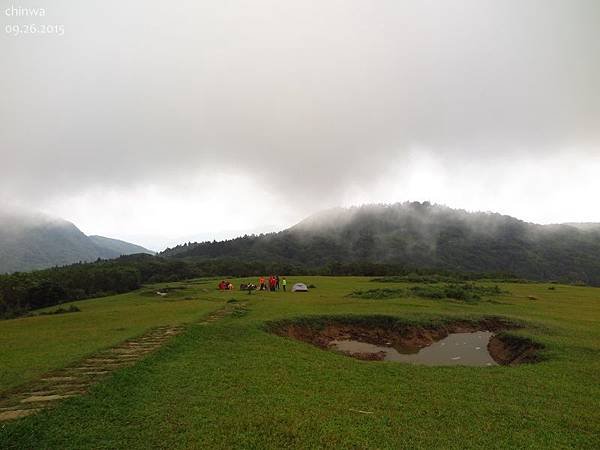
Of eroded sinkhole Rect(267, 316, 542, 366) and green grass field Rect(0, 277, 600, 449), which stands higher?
green grass field Rect(0, 277, 600, 449)

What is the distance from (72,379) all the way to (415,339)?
17.5m

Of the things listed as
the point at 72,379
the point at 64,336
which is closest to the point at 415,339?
the point at 72,379

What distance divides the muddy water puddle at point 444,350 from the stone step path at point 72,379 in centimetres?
1043

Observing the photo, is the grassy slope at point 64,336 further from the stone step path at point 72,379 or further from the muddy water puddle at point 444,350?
the muddy water puddle at point 444,350

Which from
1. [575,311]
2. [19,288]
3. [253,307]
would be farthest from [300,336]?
[19,288]

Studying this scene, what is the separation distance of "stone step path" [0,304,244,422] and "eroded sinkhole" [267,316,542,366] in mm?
7363

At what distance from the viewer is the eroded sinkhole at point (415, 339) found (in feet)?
62.0

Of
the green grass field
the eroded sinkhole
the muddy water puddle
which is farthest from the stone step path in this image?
the muddy water puddle

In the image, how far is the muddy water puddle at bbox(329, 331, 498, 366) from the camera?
1875 cm

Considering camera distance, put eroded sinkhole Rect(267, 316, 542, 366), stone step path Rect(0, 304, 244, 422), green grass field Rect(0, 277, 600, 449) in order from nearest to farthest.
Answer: green grass field Rect(0, 277, 600, 449), stone step path Rect(0, 304, 244, 422), eroded sinkhole Rect(267, 316, 542, 366)

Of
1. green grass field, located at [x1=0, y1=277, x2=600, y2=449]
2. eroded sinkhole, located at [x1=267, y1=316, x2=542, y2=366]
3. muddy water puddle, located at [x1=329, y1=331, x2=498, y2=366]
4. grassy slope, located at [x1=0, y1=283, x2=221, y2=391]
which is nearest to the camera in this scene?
green grass field, located at [x1=0, y1=277, x2=600, y2=449]

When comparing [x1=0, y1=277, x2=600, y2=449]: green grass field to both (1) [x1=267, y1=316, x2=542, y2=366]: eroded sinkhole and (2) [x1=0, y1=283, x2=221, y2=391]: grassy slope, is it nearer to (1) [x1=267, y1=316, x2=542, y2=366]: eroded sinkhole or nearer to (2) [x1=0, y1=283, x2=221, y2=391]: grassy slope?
(2) [x1=0, y1=283, x2=221, y2=391]: grassy slope

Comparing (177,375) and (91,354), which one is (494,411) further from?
(91,354)

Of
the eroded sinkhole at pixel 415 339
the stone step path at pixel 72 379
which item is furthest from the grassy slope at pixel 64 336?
the eroded sinkhole at pixel 415 339
